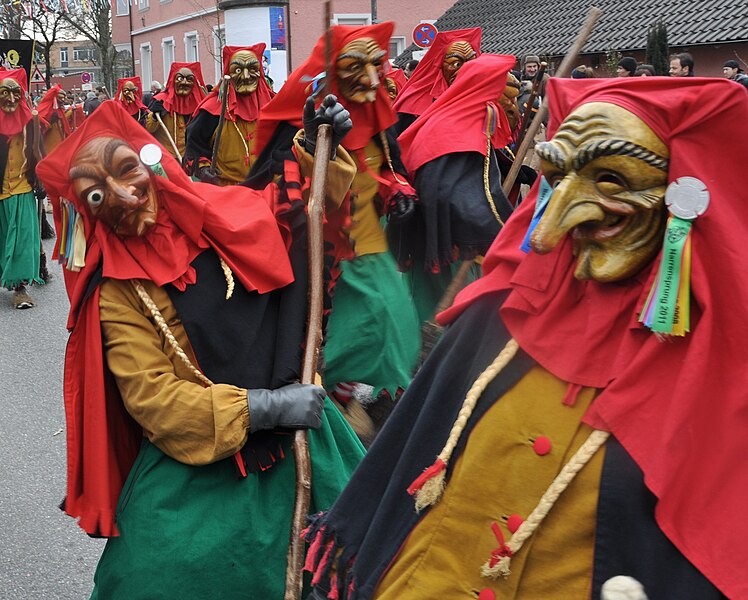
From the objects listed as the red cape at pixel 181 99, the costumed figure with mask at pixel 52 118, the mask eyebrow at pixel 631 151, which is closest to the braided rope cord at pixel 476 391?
Answer: the mask eyebrow at pixel 631 151

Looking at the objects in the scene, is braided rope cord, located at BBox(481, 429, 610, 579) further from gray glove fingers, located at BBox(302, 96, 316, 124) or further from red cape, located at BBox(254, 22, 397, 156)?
red cape, located at BBox(254, 22, 397, 156)

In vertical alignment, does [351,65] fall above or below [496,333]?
above

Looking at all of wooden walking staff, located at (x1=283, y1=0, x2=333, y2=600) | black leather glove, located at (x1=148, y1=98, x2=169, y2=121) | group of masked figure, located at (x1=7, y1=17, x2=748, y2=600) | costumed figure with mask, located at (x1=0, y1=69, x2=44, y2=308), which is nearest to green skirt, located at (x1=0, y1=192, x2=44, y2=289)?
costumed figure with mask, located at (x1=0, y1=69, x2=44, y2=308)

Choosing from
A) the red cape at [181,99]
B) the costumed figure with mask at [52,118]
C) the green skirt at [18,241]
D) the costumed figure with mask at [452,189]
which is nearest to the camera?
the costumed figure with mask at [452,189]

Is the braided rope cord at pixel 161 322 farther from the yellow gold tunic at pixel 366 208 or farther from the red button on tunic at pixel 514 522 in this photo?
the yellow gold tunic at pixel 366 208

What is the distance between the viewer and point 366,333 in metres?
4.67

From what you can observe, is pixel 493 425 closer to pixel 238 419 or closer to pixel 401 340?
pixel 238 419

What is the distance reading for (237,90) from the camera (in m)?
9.07

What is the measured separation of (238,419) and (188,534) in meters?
0.36

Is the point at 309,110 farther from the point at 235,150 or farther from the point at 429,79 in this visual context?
the point at 235,150

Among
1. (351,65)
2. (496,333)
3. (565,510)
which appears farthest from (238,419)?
(351,65)

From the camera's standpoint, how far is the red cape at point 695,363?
1701mm

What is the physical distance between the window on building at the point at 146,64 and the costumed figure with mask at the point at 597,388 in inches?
1497

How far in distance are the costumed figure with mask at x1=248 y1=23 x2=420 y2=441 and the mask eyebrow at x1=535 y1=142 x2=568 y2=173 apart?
2575mm
